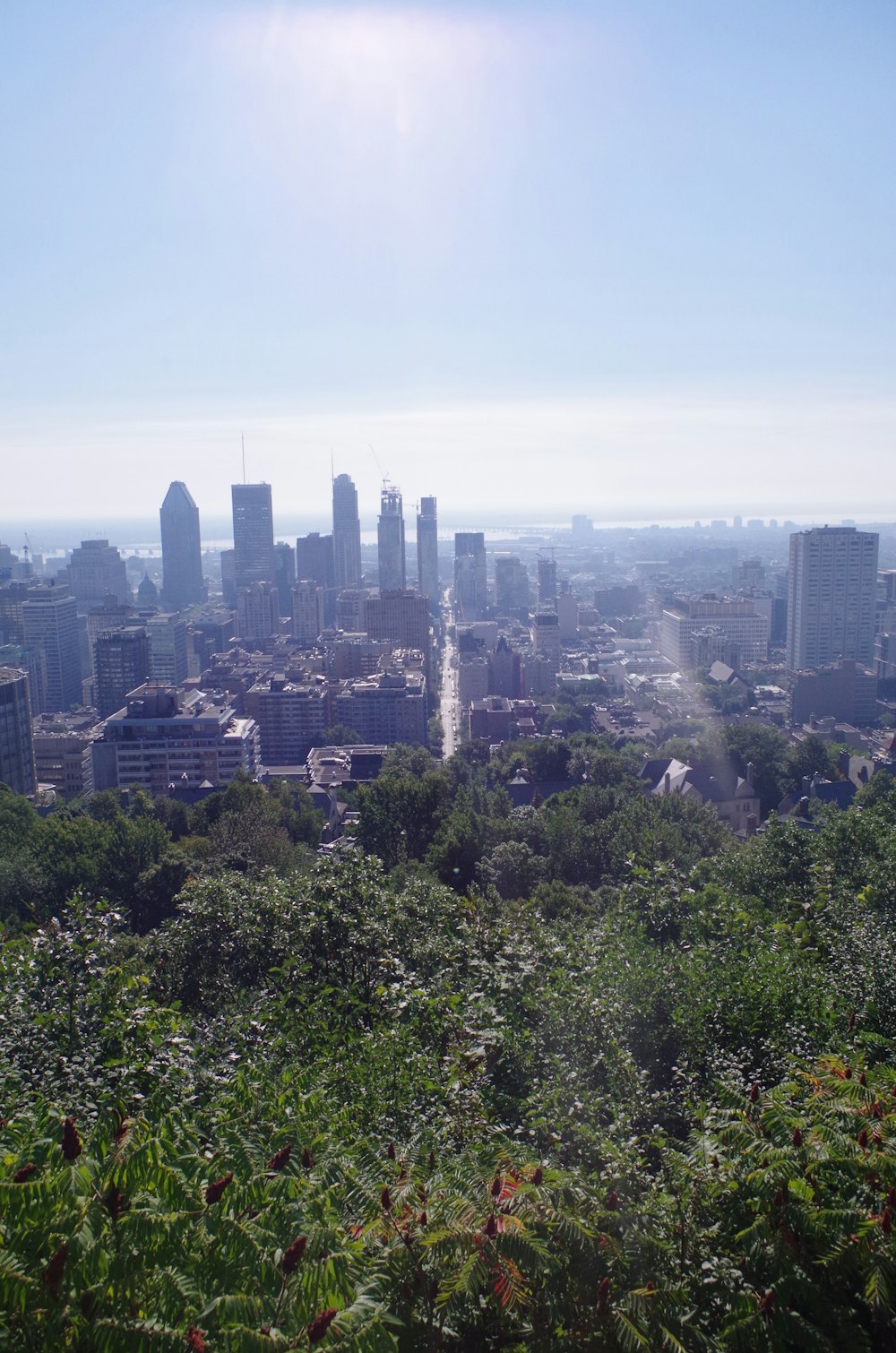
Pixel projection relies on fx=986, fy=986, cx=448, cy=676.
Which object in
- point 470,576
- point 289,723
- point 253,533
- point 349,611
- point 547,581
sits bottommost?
point 289,723

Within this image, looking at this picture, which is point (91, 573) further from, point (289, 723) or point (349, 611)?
point (289, 723)

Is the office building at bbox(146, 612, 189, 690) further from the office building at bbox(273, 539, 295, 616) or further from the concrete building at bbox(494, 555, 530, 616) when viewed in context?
the concrete building at bbox(494, 555, 530, 616)

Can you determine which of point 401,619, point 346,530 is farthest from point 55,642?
point 346,530

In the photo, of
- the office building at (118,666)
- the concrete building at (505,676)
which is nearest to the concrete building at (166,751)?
the office building at (118,666)

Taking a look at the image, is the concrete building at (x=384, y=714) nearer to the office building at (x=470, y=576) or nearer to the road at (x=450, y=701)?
the road at (x=450, y=701)

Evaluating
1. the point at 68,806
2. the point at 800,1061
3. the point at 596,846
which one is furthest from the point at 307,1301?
the point at 68,806

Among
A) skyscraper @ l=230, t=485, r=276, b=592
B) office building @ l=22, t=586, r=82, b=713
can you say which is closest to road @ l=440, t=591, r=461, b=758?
skyscraper @ l=230, t=485, r=276, b=592
